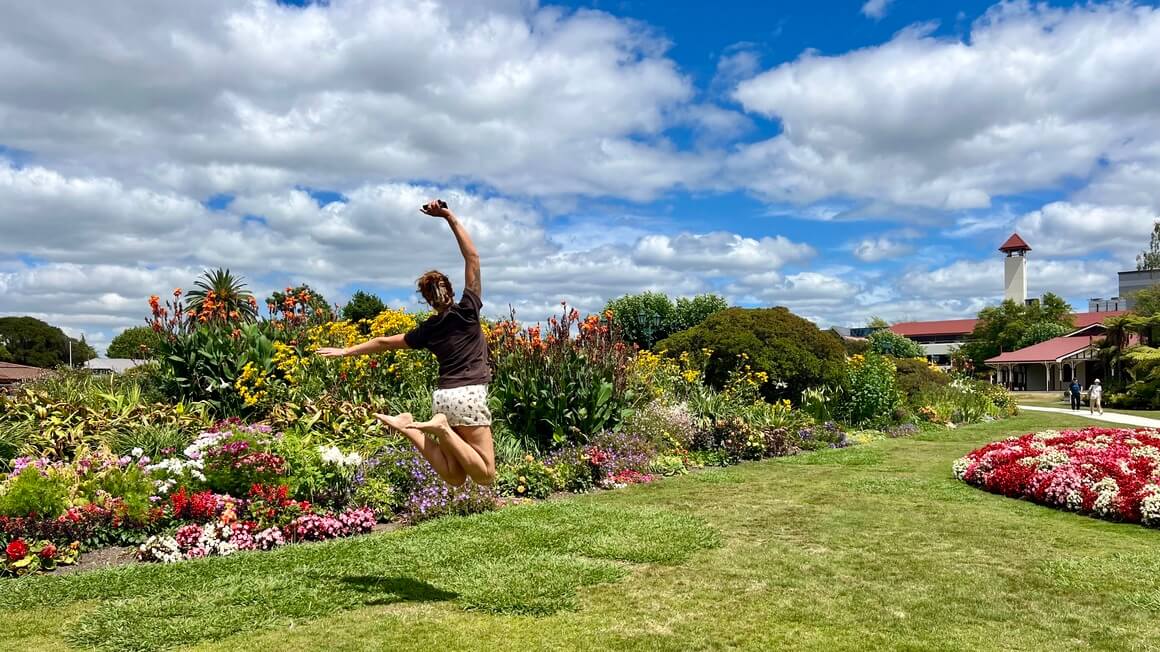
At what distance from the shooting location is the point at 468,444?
486cm

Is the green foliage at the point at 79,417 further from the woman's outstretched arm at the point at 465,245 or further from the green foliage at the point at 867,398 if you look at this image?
the green foliage at the point at 867,398

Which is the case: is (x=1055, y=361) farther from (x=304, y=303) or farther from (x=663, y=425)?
(x=304, y=303)

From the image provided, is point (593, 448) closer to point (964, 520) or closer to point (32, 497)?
point (964, 520)

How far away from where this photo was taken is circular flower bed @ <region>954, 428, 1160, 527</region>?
26.5 feet

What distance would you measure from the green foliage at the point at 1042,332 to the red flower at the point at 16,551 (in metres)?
66.9

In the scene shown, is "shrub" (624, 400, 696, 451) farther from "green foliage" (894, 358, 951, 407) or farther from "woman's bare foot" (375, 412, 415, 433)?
"green foliage" (894, 358, 951, 407)

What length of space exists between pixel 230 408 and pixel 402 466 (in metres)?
3.76

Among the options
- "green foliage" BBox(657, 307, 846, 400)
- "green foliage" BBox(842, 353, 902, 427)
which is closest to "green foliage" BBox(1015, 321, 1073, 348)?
"green foliage" BBox(842, 353, 902, 427)

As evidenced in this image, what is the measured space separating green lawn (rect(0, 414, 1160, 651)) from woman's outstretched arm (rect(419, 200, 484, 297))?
2.04m

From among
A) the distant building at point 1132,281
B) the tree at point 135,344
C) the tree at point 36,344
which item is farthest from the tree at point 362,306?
the distant building at point 1132,281

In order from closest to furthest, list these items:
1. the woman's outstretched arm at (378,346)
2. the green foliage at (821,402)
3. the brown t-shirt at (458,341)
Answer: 1. the brown t-shirt at (458,341)
2. the woman's outstretched arm at (378,346)
3. the green foliage at (821,402)

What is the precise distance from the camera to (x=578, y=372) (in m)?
10.7

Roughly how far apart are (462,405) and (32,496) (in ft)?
13.4

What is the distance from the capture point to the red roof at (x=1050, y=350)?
5112cm
